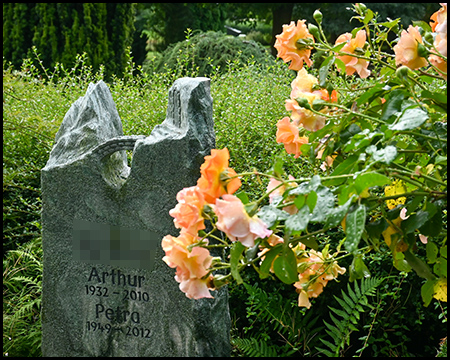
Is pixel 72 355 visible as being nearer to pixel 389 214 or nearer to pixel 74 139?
pixel 74 139

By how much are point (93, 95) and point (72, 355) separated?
1228mm

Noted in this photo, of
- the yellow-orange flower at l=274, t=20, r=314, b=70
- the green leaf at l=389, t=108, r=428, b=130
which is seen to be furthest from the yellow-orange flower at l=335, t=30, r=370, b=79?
the green leaf at l=389, t=108, r=428, b=130

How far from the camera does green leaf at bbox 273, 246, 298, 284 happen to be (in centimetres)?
132

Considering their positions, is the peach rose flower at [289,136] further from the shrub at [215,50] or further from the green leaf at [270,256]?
the shrub at [215,50]

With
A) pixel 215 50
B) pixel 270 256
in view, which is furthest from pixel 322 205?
pixel 215 50

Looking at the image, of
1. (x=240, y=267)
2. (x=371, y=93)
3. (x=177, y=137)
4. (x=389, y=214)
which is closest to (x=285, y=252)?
(x=240, y=267)

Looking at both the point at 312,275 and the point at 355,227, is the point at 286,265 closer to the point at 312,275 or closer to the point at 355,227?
the point at 355,227

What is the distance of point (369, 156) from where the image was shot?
1281 millimetres

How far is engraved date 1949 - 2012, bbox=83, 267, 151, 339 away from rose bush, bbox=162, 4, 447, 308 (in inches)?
37.7

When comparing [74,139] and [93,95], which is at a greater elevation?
[93,95]

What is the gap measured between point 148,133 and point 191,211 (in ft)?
8.25

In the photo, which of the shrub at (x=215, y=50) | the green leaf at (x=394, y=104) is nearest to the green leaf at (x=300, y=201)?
the green leaf at (x=394, y=104)

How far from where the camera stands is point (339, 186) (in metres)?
1.29

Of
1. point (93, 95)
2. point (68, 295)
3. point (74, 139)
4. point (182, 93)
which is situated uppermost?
point (182, 93)
